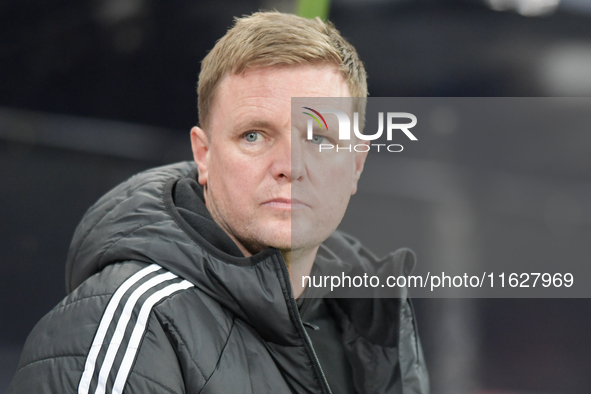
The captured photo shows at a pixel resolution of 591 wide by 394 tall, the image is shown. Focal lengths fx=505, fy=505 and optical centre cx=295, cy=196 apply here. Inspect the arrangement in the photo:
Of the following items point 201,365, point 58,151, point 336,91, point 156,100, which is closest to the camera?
point 201,365

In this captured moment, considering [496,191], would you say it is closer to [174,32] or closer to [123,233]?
[174,32]

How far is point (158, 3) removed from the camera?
1.49m

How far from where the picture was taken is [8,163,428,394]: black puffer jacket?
0.52 metres

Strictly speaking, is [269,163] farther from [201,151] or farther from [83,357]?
[83,357]

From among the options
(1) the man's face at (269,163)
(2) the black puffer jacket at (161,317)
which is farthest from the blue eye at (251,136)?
(2) the black puffer jacket at (161,317)

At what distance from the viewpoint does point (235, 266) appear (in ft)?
2.03

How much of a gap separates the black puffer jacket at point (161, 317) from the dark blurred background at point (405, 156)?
2.18ft

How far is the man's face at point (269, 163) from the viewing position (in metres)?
0.67

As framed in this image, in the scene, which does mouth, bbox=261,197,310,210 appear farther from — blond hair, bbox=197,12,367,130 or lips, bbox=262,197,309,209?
blond hair, bbox=197,12,367,130

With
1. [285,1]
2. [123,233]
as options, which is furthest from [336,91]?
[285,1]

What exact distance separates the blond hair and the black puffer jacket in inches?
6.6

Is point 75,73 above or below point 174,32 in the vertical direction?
below

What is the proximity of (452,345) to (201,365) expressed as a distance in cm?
108

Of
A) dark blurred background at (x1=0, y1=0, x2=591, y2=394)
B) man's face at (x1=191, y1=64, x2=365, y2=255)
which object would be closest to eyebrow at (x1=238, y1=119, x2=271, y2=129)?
man's face at (x1=191, y1=64, x2=365, y2=255)
